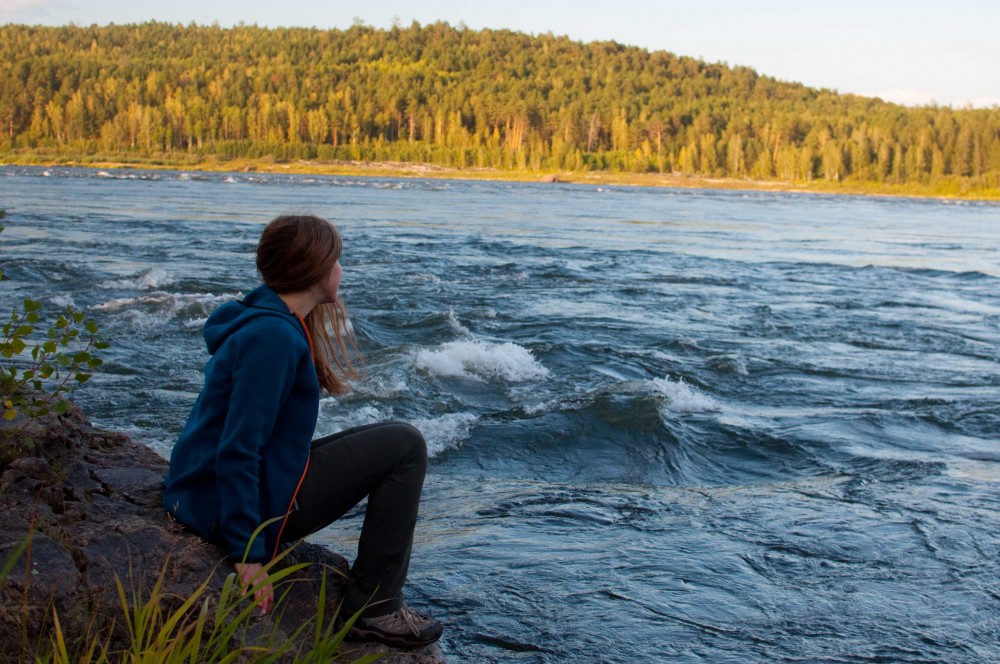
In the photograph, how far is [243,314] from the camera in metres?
3.44

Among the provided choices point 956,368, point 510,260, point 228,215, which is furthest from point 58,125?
point 956,368

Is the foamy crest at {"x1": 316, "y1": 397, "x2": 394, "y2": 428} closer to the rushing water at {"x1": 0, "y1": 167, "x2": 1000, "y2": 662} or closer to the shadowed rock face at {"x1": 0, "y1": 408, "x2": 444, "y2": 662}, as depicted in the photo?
the rushing water at {"x1": 0, "y1": 167, "x2": 1000, "y2": 662}

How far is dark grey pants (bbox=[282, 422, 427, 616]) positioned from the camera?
3600mm

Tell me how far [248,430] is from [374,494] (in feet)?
2.13

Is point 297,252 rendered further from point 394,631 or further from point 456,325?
point 456,325

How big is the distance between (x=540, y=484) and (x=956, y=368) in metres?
7.41

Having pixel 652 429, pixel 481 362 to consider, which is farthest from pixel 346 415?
pixel 652 429

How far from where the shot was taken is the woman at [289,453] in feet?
10.8

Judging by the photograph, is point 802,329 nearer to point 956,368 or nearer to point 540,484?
point 956,368

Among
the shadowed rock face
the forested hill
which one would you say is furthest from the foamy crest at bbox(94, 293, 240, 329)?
the forested hill

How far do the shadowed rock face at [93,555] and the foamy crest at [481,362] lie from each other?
605cm

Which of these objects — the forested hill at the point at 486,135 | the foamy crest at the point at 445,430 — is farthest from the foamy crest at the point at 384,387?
the forested hill at the point at 486,135

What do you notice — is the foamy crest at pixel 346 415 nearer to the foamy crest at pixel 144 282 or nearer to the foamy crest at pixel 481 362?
the foamy crest at pixel 481 362

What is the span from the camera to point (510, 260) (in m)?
22.5
